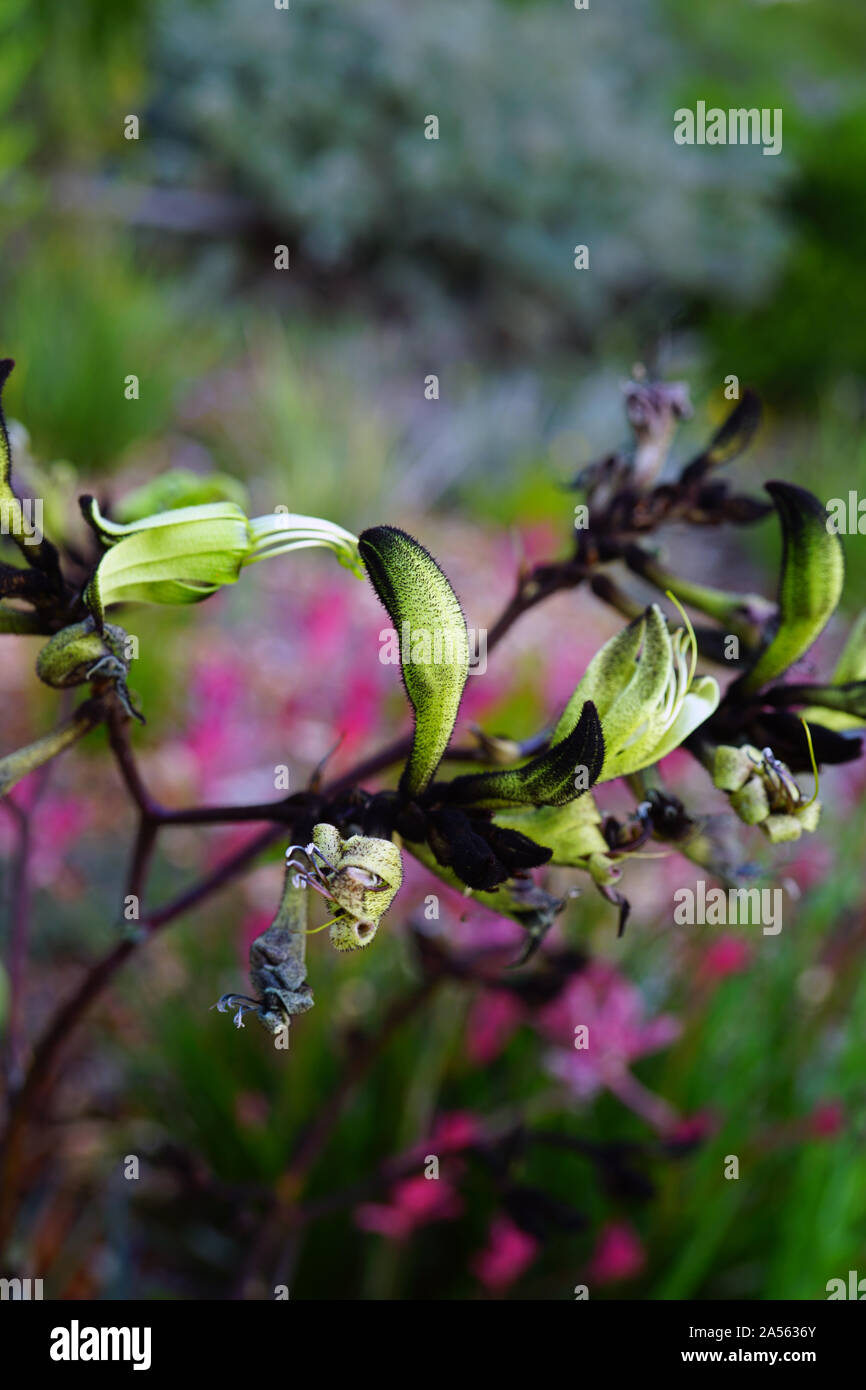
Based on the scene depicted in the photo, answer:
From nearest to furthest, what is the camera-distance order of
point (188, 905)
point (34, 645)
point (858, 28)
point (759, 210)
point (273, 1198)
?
point (188, 905)
point (273, 1198)
point (34, 645)
point (759, 210)
point (858, 28)

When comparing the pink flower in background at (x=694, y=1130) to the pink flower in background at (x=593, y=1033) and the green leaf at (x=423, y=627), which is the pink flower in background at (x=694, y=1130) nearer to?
the pink flower in background at (x=593, y=1033)

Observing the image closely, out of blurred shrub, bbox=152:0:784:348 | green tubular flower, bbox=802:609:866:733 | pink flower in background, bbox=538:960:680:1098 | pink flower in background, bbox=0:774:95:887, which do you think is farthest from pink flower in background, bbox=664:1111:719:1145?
blurred shrub, bbox=152:0:784:348

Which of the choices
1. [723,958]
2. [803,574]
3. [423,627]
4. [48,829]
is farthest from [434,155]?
[423,627]

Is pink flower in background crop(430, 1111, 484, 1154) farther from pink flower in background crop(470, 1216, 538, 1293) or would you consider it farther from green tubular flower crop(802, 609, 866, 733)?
green tubular flower crop(802, 609, 866, 733)

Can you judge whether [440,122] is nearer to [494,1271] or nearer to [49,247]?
A: [49,247]

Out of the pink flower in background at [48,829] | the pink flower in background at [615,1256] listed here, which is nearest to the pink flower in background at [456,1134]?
the pink flower in background at [615,1256]
